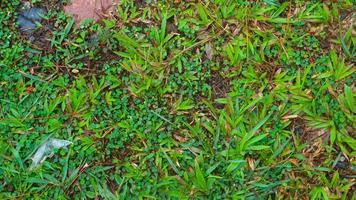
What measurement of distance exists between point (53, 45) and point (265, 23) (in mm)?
1371

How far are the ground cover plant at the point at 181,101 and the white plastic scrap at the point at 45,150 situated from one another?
0.6 inches

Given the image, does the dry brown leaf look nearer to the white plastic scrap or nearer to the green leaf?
the white plastic scrap

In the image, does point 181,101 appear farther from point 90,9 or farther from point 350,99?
point 350,99

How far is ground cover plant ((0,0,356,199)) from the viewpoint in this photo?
9.83 ft

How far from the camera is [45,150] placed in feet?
10.2

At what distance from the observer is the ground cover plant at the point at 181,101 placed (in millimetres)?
2996

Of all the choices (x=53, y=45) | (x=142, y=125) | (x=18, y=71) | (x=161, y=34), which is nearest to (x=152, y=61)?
(x=161, y=34)

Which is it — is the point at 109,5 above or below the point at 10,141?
above

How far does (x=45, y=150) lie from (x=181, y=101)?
0.89 m

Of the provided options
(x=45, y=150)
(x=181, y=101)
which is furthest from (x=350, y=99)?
(x=45, y=150)

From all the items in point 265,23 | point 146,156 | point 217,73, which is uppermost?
point 265,23

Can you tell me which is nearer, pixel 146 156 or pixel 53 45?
pixel 146 156

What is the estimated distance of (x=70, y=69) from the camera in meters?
3.22

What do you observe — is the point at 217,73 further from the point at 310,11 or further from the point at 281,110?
the point at 310,11
